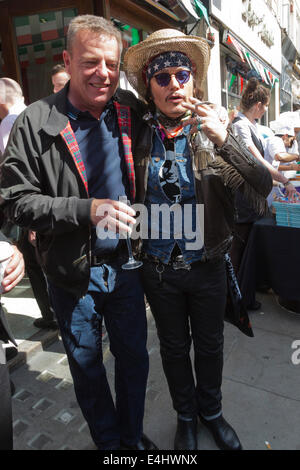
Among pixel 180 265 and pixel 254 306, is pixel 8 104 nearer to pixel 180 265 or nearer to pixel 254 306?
pixel 180 265

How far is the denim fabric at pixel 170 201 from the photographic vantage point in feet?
5.62

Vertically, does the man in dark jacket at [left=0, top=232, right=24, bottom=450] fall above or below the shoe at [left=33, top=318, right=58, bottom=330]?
above

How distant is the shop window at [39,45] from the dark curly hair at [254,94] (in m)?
2.53

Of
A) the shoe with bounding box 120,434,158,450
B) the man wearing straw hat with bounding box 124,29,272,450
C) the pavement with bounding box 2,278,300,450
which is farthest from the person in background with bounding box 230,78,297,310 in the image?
the shoe with bounding box 120,434,158,450

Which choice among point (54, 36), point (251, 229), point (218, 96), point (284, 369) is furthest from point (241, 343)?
point (218, 96)

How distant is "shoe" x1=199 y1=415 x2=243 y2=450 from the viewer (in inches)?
75.6

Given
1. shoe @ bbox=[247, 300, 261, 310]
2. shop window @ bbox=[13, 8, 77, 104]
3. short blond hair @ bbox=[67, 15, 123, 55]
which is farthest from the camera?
shop window @ bbox=[13, 8, 77, 104]

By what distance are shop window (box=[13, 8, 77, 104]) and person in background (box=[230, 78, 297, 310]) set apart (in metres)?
2.59

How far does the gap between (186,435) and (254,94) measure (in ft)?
→ 9.68

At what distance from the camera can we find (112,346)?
1.83m

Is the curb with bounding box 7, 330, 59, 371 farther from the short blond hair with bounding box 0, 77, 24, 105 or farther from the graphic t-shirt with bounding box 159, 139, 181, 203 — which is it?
the short blond hair with bounding box 0, 77, 24, 105

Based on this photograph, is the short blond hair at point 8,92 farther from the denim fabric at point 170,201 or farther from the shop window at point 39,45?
the denim fabric at point 170,201

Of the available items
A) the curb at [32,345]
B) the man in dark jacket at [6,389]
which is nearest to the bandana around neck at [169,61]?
the man in dark jacket at [6,389]

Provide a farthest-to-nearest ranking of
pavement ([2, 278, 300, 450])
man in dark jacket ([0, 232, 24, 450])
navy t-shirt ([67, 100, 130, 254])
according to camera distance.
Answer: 1. pavement ([2, 278, 300, 450])
2. navy t-shirt ([67, 100, 130, 254])
3. man in dark jacket ([0, 232, 24, 450])
